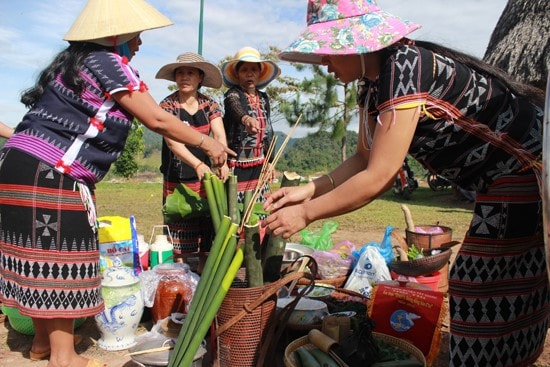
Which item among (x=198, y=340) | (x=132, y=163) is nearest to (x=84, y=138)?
(x=198, y=340)

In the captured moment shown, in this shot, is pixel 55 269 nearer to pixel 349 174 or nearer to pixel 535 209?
pixel 349 174

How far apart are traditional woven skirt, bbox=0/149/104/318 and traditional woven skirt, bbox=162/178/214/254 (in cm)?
131

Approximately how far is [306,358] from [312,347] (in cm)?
13

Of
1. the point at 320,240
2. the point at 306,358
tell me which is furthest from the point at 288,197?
the point at 320,240

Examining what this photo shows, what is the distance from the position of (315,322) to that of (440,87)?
1454mm

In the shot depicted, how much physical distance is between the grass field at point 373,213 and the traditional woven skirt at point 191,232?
2281 millimetres

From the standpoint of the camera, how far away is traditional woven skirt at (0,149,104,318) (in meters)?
2.20

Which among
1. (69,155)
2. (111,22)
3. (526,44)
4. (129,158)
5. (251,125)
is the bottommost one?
(129,158)

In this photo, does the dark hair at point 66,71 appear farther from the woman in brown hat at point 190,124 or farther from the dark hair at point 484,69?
the dark hair at point 484,69

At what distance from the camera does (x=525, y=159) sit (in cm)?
161

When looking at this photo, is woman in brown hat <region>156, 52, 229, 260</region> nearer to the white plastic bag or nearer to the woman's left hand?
the woman's left hand

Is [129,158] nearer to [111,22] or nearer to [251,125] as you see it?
[251,125]

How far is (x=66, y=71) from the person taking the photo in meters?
2.16

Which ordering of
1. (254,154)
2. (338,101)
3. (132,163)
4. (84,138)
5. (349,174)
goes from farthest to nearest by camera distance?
(132,163) → (338,101) → (254,154) → (84,138) → (349,174)
